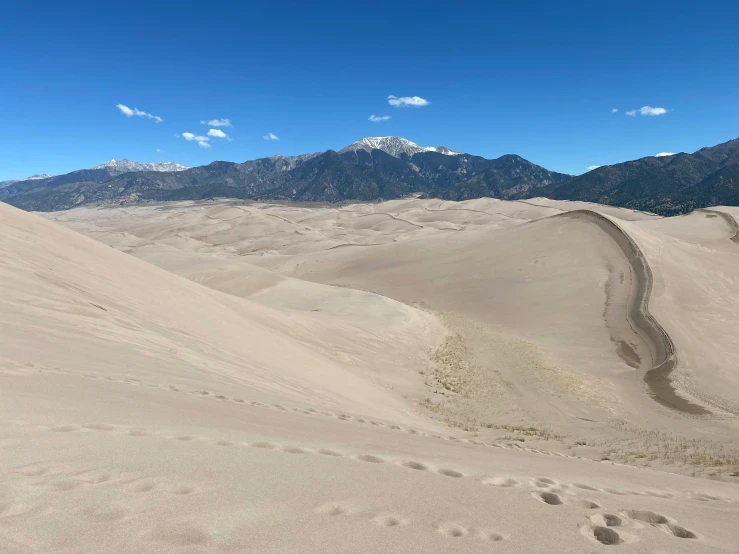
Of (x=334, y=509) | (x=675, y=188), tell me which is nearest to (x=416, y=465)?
(x=334, y=509)

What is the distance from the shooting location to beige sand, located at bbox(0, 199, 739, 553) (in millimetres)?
2877

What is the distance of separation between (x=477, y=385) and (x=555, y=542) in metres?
12.0

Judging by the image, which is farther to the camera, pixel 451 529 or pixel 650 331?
pixel 650 331

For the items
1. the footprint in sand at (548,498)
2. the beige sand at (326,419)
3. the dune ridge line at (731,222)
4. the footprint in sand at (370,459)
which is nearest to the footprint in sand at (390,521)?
the beige sand at (326,419)

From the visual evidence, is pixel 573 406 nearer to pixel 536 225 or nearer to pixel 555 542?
pixel 555 542

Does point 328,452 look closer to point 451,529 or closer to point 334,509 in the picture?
point 334,509

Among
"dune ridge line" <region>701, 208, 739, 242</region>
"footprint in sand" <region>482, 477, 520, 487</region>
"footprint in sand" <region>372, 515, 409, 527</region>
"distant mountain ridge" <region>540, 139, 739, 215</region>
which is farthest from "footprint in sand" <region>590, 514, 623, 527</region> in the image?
"distant mountain ridge" <region>540, 139, 739, 215</region>

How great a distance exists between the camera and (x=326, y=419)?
22.2 ft

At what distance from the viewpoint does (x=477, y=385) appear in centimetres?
1473

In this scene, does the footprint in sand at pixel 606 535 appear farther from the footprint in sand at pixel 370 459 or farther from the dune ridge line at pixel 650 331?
the dune ridge line at pixel 650 331

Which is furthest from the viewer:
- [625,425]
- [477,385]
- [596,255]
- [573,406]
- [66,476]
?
[596,255]

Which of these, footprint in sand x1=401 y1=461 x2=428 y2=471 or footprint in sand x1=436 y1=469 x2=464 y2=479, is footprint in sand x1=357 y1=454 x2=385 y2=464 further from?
footprint in sand x1=436 y1=469 x2=464 y2=479

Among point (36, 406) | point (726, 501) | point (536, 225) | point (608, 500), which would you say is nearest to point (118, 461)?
point (36, 406)

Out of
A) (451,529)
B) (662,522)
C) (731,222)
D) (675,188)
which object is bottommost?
(662,522)
